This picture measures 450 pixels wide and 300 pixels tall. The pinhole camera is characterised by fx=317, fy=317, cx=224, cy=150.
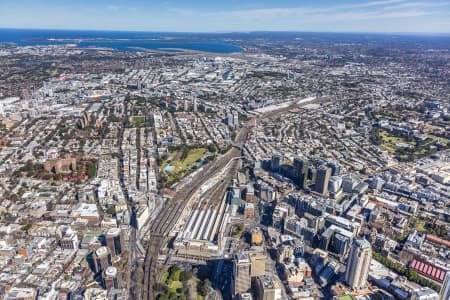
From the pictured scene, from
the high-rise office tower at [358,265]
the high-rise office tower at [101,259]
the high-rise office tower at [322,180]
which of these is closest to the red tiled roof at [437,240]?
the high-rise office tower at [358,265]

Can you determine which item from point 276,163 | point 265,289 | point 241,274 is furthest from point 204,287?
point 276,163

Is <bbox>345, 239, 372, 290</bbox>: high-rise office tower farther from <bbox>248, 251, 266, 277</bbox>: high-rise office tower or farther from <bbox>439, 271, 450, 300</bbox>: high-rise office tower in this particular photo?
<bbox>248, 251, 266, 277</bbox>: high-rise office tower

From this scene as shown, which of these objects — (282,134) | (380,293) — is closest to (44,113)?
(282,134)

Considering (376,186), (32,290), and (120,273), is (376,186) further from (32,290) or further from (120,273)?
(32,290)

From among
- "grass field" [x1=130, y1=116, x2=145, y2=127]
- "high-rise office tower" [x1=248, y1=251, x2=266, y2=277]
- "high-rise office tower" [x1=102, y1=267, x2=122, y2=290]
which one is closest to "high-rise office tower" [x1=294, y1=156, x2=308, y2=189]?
"high-rise office tower" [x1=248, y1=251, x2=266, y2=277]

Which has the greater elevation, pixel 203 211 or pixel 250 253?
pixel 250 253

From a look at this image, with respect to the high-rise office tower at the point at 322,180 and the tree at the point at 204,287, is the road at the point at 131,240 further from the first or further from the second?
the high-rise office tower at the point at 322,180
